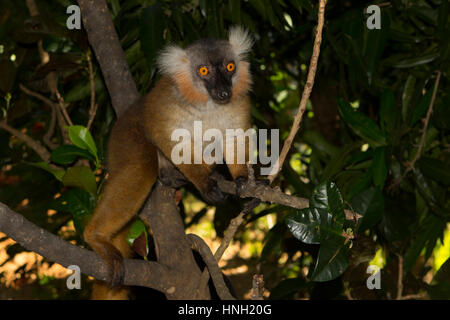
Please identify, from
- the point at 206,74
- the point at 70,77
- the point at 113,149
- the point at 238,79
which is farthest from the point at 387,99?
the point at 70,77

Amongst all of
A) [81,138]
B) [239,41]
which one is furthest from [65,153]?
[239,41]

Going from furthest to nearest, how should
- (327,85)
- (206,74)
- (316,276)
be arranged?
(327,85), (206,74), (316,276)

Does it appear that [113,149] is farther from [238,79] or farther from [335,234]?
[335,234]

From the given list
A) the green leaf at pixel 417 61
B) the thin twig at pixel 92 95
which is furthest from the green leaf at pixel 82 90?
the green leaf at pixel 417 61

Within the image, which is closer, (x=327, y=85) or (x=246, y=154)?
(x=246, y=154)

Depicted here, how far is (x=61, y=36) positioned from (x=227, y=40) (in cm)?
129

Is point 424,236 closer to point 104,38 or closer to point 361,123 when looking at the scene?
point 361,123

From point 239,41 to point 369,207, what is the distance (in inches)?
75.2

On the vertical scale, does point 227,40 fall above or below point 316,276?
above

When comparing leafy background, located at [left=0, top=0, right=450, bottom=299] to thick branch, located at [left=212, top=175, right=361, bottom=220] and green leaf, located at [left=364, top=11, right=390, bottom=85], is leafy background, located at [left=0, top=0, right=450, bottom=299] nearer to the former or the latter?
green leaf, located at [left=364, top=11, right=390, bottom=85]

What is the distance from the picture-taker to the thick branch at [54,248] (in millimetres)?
2346

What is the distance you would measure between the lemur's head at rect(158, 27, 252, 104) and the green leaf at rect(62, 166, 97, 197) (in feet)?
2.83

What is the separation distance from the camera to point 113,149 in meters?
3.59
